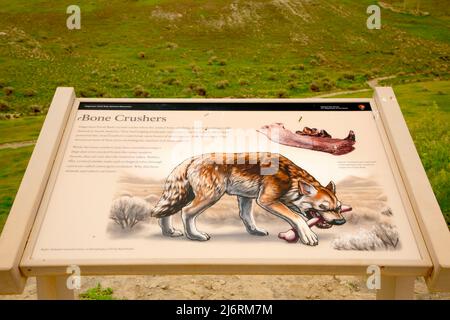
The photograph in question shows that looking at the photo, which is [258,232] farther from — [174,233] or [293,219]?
[174,233]

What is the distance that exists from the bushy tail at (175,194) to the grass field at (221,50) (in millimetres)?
6923

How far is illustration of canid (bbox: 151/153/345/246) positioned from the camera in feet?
7.27

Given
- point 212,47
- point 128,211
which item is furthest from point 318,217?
point 212,47

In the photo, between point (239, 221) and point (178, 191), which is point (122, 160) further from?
point (239, 221)

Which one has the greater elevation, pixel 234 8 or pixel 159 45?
pixel 234 8

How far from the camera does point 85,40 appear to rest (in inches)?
395

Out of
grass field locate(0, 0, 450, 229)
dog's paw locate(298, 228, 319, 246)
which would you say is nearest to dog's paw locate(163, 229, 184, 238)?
dog's paw locate(298, 228, 319, 246)

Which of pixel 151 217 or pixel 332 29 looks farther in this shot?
pixel 332 29

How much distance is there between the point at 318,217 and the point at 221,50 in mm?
8419

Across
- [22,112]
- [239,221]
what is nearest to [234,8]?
[22,112]

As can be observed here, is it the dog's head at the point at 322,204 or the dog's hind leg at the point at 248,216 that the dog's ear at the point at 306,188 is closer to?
the dog's head at the point at 322,204

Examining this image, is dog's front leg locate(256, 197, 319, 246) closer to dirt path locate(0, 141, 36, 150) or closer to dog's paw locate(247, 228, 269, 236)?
dog's paw locate(247, 228, 269, 236)
